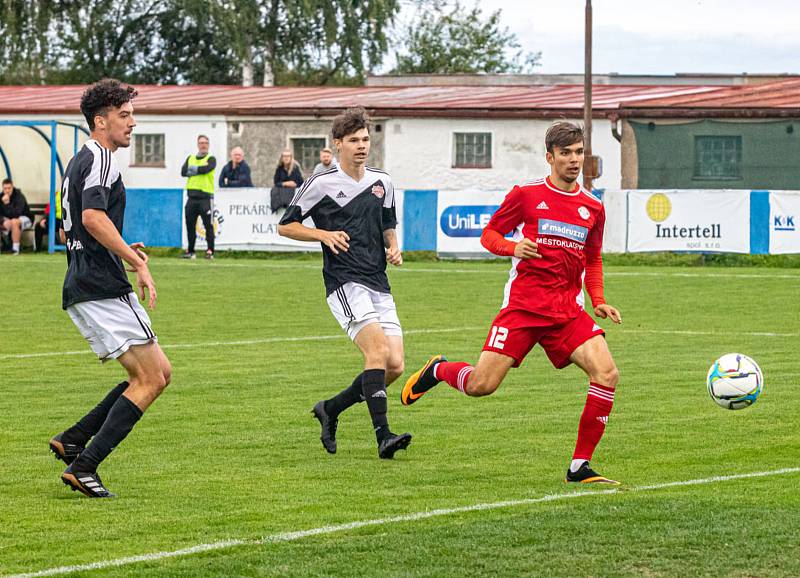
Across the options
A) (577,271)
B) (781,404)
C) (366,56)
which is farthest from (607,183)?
(577,271)

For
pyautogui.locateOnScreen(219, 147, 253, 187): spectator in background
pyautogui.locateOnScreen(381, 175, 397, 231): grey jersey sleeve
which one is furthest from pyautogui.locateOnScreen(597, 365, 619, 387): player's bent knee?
pyautogui.locateOnScreen(219, 147, 253, 187): spectator in background

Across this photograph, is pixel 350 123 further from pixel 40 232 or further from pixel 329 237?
pixel 40 232

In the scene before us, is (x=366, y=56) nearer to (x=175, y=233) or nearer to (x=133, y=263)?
(x=175, y=233)

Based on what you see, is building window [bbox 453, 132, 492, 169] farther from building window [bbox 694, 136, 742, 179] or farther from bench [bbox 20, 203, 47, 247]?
bench [bbox 20, 203, 47, 247]

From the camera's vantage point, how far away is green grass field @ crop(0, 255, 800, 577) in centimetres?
605

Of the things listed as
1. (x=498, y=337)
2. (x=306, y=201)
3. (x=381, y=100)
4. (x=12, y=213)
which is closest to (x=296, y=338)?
(x=306, y=201)

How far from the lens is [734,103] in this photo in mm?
35656

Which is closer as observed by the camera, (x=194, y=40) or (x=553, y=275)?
(x=553, y=275)

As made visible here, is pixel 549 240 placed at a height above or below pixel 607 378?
above

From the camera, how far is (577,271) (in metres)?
8.29

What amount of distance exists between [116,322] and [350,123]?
6.98 ft

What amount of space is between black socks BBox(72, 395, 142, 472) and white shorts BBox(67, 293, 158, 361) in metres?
0.26

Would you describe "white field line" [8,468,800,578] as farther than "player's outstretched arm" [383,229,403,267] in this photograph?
No

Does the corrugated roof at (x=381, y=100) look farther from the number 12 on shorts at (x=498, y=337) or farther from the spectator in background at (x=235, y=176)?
the number 12 on shorts at (x=498, y=337)
